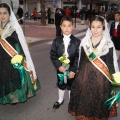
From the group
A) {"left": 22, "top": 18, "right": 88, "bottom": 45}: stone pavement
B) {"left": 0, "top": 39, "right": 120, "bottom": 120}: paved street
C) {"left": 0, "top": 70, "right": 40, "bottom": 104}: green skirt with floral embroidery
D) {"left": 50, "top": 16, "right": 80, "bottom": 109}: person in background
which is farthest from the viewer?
{"left": 22, "top": 18, "right": 88, "bottom": 45}: stone pavement

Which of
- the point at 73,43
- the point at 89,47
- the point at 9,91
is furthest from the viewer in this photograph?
the point at 9,91

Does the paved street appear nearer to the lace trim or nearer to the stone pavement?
the lace trim

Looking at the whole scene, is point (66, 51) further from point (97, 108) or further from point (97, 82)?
point (97, 108)

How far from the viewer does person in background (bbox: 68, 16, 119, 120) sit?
123 inches

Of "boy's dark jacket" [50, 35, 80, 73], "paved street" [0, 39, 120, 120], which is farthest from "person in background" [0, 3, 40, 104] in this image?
"boy's dark jacket" [50, 35, 80, 73]

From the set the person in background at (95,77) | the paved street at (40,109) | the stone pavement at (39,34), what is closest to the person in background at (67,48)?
the person in background at (95,77)

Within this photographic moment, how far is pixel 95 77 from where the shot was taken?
3135 millimetres

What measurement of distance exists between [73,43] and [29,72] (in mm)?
906

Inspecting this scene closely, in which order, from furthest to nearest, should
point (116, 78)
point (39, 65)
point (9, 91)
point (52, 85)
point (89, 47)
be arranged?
point (39, 65), point (52, 85), point (9, 91), point (89, 47), point (116, 78)

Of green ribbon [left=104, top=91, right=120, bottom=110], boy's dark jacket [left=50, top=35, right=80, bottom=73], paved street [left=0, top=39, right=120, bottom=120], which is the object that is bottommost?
paved street [left=0, top=39, right=120, bottom=120]

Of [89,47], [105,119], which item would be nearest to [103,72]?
[89,47]

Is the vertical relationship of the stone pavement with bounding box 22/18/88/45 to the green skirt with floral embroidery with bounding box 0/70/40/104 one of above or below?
below

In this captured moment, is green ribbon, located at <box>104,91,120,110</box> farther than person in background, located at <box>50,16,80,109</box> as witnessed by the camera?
No

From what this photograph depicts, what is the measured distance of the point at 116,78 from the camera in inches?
117
